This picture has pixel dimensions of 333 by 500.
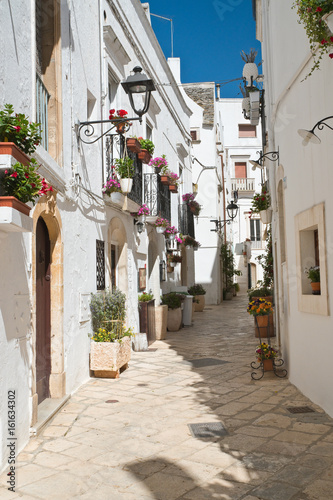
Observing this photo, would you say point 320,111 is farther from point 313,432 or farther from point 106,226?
point 106,226

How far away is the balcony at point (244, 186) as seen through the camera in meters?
34.1

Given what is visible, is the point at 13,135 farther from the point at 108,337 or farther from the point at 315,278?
the point at 108,337

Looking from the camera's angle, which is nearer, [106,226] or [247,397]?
[247,397]

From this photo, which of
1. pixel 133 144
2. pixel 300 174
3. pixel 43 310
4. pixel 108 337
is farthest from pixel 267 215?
pixel 43 310

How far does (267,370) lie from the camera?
25.3 ft

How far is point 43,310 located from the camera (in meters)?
6.16

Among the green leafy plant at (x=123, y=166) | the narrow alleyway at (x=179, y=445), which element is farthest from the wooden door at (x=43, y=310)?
the green leafy plant at (x=123, y=166)

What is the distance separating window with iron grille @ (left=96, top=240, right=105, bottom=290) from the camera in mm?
8578

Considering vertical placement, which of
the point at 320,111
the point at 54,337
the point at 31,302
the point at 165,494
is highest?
the point at 320,111

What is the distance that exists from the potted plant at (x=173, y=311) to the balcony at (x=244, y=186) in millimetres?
21428

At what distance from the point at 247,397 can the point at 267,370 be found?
1.33 m

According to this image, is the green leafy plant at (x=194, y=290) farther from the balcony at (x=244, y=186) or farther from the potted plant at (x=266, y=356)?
the balcony at (x=244, y=186)

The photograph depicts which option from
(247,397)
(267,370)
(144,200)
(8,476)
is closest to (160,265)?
(144,200)

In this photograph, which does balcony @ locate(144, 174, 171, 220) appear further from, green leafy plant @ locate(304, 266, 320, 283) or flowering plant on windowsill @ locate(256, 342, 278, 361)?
green leafy plant @ locate(304, 266, 320, 283)
